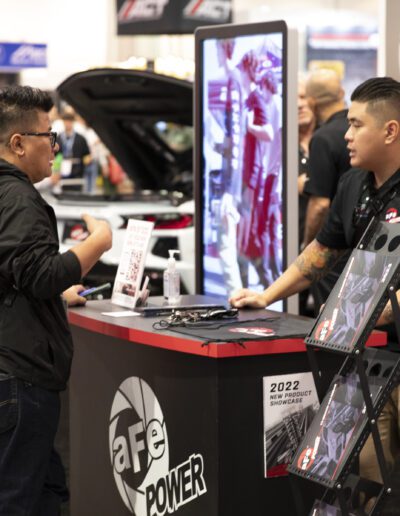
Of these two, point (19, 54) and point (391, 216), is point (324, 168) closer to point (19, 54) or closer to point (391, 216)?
point (391, 216)

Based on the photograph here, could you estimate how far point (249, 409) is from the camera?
3541 mm

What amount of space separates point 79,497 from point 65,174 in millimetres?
10075

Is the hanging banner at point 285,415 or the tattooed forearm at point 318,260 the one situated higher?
the tattooed forearm at point 318,260

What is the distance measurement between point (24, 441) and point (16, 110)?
1.02 m

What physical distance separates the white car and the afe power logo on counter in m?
3.24

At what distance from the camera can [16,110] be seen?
3.45 m

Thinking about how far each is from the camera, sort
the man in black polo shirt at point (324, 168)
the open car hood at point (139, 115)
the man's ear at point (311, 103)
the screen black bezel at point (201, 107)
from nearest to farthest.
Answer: the screen black bezel at point (201, 107) → the man in black polo shirt at point (324, 168) → the man's ear at point (311, 103) → the open car hood at point (139, 115)

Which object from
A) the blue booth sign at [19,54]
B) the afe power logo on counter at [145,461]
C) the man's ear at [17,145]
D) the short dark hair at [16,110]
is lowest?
the afe power logo on counter at [145,461]

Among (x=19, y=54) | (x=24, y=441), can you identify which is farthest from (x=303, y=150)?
(x=19, y=54)

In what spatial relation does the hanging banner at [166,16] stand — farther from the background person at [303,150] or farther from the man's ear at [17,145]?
the man's ear at [17,145]

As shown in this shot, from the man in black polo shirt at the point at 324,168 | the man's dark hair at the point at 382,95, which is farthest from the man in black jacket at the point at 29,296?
the man in black polo shirt at the point at 324,168

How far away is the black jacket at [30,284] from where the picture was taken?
10.6 feet

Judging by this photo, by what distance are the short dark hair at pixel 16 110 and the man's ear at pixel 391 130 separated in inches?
46.2

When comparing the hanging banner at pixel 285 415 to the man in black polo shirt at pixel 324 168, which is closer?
the hanging banner at pixel 285 415
